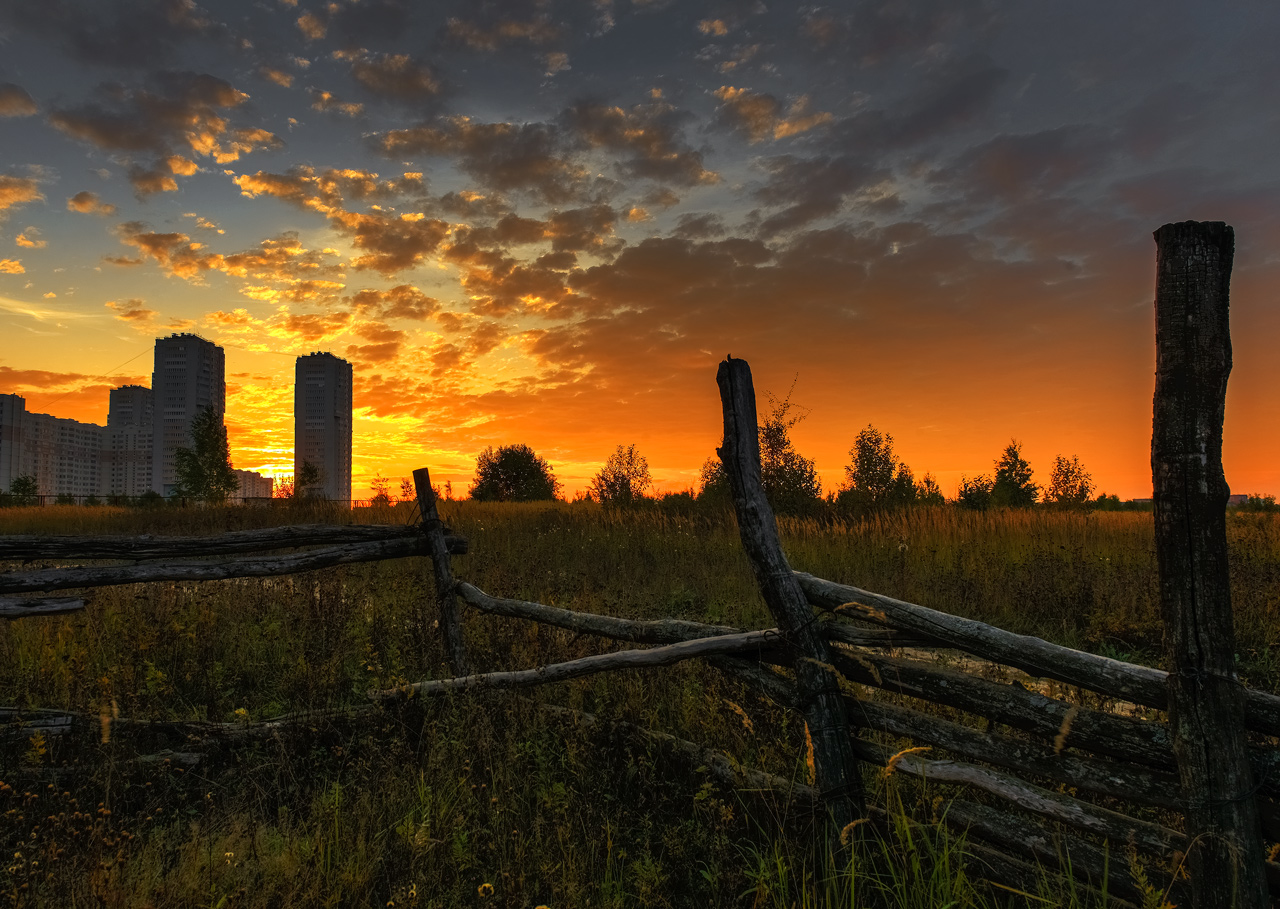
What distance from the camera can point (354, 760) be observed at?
367 cm

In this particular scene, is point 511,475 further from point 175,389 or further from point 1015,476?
point 175,389

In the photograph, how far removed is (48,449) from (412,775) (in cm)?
17902

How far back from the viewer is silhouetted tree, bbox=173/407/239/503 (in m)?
37.9

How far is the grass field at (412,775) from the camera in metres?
2.69

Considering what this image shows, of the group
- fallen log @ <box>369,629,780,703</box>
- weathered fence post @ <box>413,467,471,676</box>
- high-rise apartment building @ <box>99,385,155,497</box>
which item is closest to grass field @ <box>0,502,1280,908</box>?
fallen log @ <box>369,629,780,703</box>

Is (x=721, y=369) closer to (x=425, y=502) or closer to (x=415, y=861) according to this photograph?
(x=415, y=861)

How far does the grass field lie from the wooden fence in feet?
0.58

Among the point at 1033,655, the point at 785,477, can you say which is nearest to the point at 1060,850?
the point at 1033,655

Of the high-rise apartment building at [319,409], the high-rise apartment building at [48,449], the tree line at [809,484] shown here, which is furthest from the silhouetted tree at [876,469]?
the high-rise apartment building at [48,449]

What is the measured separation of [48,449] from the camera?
137000 mm

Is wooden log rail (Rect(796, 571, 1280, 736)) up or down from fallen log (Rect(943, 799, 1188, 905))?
up

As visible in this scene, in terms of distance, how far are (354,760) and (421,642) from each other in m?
1.87

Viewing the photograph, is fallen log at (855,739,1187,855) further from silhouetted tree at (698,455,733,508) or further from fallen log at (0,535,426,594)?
silhouetted tree at (698,455,733,508)

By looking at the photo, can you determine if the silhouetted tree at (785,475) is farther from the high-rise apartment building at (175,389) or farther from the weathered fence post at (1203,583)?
the high-rise apartment building at (175,389)
